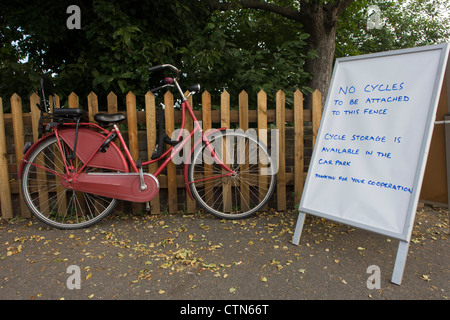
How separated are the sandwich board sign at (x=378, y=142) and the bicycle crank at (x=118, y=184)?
4.88 ft

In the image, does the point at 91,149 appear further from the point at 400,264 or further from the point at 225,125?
the point at 400,264

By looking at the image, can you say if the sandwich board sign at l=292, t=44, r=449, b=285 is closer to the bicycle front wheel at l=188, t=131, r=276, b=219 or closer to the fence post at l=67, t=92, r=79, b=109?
the bicycle front wheel at l=188, t=131, r=276, b=219

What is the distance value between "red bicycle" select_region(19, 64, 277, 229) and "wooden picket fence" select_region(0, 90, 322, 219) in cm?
17

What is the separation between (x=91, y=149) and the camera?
3418 millimetres

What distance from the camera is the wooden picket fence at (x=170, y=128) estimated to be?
3717mm

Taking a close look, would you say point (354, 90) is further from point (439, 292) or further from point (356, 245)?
point (439, 292)

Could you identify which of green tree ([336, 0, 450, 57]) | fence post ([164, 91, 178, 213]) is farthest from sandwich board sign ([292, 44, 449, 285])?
green tree ([336, 0, 450, 57])

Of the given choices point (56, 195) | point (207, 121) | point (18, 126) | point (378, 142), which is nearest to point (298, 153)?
point (207, 121)

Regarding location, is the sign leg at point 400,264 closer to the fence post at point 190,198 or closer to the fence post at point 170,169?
the fence post at point 190,198

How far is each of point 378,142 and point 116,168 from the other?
244 cm

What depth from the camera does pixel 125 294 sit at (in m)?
2.25

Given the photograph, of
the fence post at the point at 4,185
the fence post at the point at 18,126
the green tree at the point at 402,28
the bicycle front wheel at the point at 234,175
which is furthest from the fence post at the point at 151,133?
the green tree at the point at 402,28

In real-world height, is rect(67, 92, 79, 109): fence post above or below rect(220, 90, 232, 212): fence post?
above

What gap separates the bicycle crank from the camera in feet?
11.0
